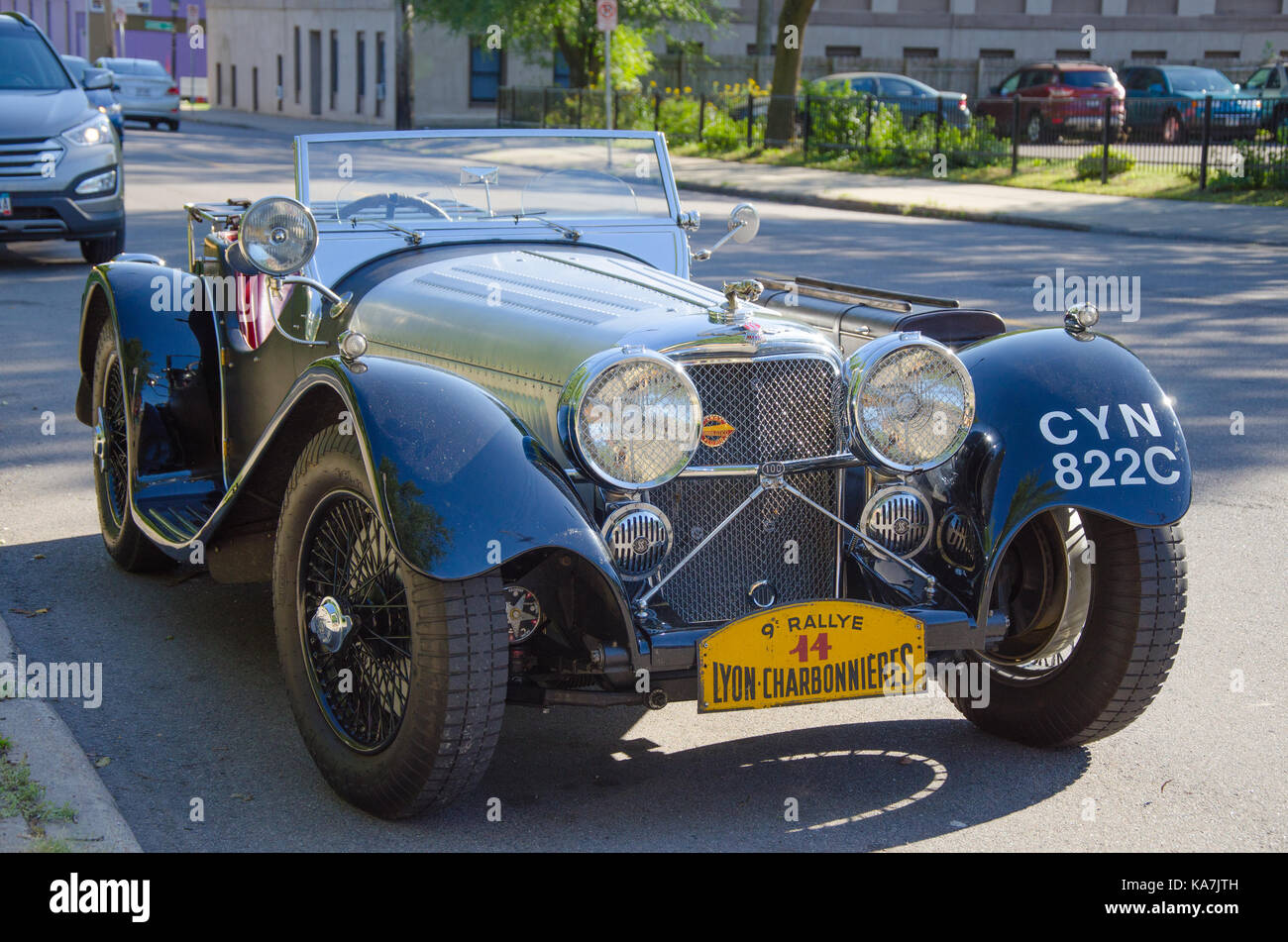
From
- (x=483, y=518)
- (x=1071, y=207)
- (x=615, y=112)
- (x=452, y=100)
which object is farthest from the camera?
(x=452, y=100)

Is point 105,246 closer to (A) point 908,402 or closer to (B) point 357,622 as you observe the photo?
(B) point 357,622

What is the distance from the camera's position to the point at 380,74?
42531 millimetres

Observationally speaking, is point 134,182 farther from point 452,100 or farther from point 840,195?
point 452,100

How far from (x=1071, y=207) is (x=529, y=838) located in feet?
56.0

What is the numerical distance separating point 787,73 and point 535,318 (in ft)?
79.2

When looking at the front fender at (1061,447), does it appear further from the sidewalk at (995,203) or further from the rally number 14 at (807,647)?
the sidewalk at (995,203)

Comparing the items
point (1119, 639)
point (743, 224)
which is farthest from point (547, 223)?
point (1119, 639)

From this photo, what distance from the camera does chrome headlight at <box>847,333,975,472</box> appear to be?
12.3ft

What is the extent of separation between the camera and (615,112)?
31.3 meters

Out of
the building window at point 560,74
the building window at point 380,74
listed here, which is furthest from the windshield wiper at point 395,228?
the building window at point 380,74

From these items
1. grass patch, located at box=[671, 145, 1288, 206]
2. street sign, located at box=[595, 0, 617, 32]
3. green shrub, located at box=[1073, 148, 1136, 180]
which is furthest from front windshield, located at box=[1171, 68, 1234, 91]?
street sign, located at box=[595, 0, 617, 32]

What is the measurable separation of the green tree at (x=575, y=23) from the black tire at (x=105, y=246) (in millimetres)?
19678

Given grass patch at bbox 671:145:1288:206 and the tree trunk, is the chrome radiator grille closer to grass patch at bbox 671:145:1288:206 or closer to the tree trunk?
grass patch at bbox 671:145:1288:206
